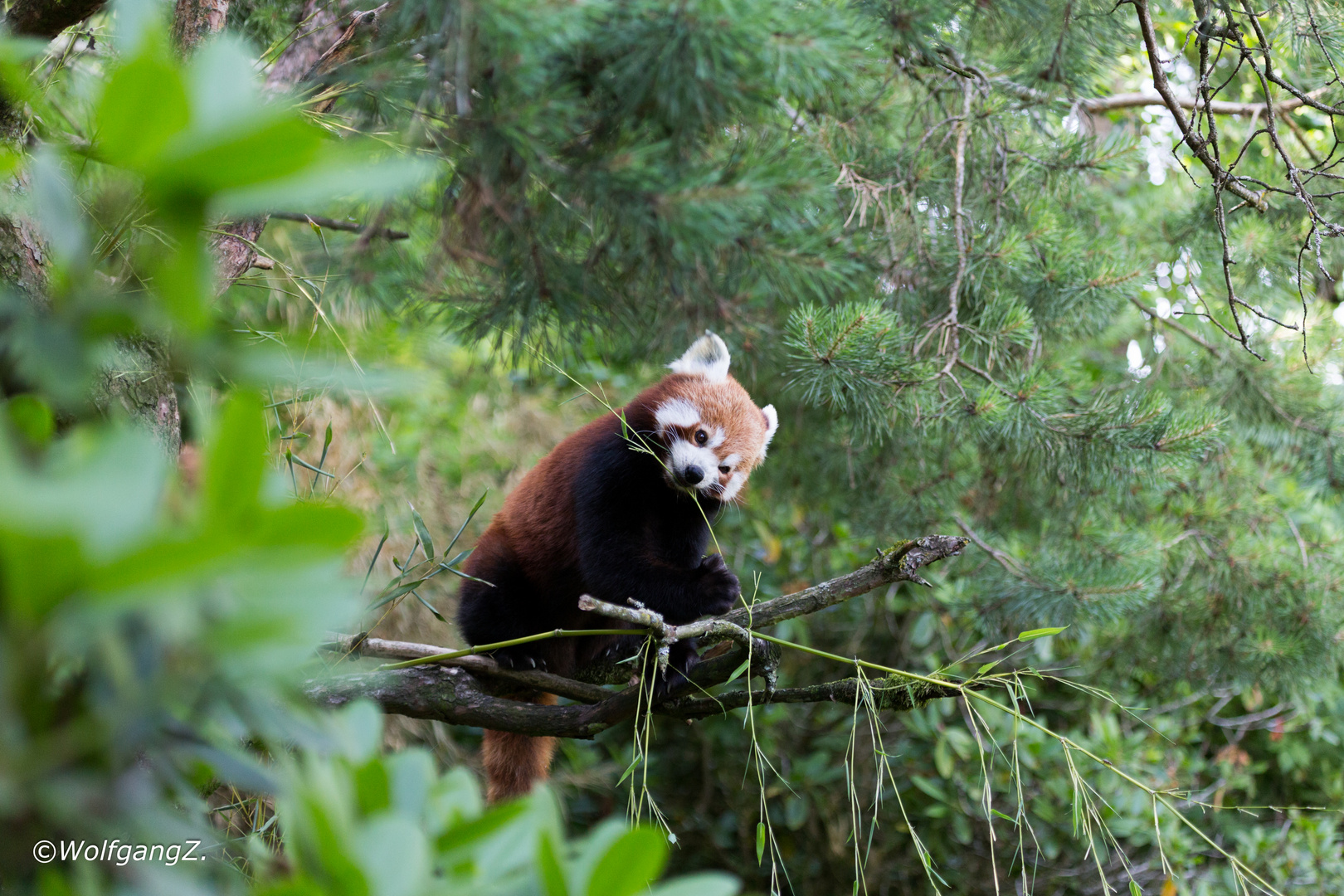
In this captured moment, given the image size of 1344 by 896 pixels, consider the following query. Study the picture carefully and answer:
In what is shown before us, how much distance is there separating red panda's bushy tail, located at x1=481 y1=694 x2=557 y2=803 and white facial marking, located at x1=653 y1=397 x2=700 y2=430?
647mm

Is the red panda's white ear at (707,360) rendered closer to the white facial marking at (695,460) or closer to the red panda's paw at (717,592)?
the white facial marking at (695,460)

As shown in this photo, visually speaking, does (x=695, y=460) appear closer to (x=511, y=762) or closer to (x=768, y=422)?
(x=768, y=422)

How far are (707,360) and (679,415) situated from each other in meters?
0.14

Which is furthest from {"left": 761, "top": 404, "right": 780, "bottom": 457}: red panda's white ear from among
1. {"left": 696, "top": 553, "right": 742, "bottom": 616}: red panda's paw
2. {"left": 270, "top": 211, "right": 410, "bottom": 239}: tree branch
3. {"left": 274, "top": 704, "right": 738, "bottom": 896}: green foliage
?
{"left": 274, "top": 704, "right": 738, "bottom": 896}: green foliage

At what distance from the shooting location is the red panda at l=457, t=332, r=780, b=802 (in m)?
1.86

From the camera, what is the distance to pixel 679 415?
207 cm

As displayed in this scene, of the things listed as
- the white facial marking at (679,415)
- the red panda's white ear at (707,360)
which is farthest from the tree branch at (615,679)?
the red panda's white ear at (707,360)

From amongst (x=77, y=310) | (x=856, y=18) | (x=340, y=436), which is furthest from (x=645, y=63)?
(x=340, y=436)

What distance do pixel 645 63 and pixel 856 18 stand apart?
485 mm

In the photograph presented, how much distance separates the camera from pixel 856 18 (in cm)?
175

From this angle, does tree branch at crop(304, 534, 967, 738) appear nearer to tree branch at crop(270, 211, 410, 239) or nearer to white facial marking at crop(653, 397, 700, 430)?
white facial marking at crop(653, 397, 700, 430)

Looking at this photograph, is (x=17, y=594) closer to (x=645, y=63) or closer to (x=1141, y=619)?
(x=645, y=63)

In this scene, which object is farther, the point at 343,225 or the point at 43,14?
the point at 343,225

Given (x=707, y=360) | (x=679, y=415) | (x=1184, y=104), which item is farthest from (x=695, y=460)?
(x=1184, y=104)
